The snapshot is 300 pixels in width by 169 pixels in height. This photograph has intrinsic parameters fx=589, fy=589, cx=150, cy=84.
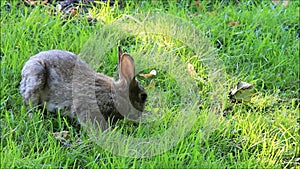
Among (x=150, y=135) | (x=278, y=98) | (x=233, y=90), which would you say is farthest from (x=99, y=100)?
(x=278, y=98)

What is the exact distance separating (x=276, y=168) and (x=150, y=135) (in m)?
Result: 0.90

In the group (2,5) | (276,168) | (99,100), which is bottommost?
(276,168)

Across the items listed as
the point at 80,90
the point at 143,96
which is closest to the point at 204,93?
the point at 143,96

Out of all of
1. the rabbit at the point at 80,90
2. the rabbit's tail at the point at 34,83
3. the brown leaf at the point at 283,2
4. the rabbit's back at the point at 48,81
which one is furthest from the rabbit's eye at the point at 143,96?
the brown leaf at the point at 283,2

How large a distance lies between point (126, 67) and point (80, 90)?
0.44 m

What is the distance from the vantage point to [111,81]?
173 inches

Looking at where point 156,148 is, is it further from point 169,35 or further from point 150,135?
point 169,35

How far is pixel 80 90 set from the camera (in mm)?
4336

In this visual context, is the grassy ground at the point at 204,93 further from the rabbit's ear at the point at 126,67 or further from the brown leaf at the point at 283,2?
the rabbit's ear at the point at 126,67

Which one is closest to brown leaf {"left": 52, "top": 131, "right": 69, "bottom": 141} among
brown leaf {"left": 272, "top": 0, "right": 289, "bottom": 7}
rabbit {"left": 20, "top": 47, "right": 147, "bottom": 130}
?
rabbit {"left": 20, "top": 47, "right": 147, "bottom": 130}

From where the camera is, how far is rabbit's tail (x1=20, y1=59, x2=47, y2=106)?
4344 millimetres

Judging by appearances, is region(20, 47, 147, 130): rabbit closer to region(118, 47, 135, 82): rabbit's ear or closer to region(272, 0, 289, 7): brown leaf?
region(118, 47, 135, 82): rabbit's ear

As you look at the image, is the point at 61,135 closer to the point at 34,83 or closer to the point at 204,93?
the point at 34,83

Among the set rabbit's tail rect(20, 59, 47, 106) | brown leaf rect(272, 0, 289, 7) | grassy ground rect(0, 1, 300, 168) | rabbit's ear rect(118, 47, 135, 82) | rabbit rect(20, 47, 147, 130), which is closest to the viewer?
grassy ground rect(0, 1, 300, 168)
